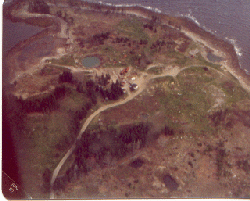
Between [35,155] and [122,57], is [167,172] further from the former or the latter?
[122,57]

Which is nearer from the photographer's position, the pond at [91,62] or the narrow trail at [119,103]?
the narrow trail at [119,103]

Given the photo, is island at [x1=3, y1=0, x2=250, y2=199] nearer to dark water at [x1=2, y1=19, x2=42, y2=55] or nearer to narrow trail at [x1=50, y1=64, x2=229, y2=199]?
narrow trail at [x1=50, y1=64, x2=229, y2=199]

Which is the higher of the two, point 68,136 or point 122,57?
point 122,57

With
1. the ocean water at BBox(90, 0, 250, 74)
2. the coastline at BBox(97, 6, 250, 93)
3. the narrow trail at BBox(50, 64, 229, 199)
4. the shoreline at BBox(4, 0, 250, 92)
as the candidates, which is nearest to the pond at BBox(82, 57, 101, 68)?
the narrow trail at BBox(50, 64, 229, 199)

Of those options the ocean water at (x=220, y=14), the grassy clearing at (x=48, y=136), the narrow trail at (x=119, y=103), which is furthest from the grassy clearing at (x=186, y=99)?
the grassy clearing at (x=48, y=136)

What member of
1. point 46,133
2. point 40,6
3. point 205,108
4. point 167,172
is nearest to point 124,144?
point 167,172

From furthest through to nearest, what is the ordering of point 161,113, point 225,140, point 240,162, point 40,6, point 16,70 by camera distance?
1. point 40,6
2. point 16,70
3. point 161,113
4. point 225,140
5. point 240,162

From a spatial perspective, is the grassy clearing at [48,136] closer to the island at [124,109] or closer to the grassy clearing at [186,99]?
the island at [124,109]
